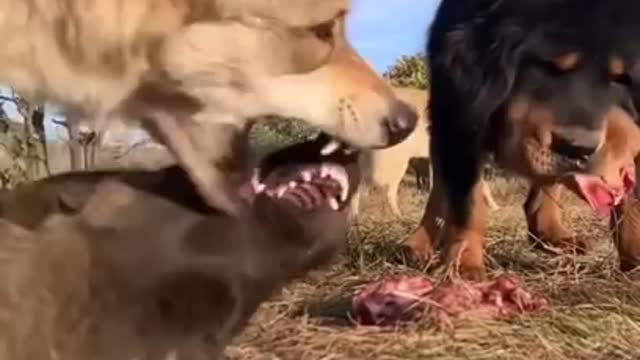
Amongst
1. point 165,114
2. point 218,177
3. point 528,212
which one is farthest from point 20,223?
point 528,212

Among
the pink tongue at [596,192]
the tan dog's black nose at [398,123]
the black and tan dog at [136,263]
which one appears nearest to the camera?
the black and tan dog at [136,263]

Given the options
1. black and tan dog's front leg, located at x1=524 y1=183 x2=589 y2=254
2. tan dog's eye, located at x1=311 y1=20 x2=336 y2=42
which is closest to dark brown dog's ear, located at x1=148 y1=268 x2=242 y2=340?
tan dog's eye, located at x1=311 y1=20 x2=336 y2=42

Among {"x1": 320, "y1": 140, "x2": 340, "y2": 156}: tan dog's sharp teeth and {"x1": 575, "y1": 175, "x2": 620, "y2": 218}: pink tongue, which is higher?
{"x1": 320, "y1": 140, "x2": 340, "y2": 156}: tan dog's sharp teeth

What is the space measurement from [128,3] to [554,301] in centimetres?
150

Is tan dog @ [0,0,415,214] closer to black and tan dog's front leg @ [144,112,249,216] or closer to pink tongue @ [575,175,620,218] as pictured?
black and tan dog's front leg @ [144,112,249,216]

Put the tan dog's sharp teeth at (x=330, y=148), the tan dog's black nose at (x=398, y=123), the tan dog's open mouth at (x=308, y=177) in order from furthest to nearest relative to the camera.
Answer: the tan dog's black nose at (x=398, y=123) < the tan dog's sharp teeth at (x=330, y=148) < the tan dog's open mouth at (x=308, y=177)

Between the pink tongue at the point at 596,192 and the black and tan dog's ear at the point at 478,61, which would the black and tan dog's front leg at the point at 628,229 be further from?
the black and tan dog's ear at the point at 478,61

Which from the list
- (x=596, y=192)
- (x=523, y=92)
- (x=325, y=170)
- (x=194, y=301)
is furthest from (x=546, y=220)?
(x=194, y=301)

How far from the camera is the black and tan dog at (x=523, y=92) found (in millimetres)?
4195

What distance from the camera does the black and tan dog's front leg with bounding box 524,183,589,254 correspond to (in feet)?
15.9

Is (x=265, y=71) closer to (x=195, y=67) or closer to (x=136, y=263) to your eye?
(x=195, y=67)

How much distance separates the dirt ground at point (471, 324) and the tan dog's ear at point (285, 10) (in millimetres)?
576

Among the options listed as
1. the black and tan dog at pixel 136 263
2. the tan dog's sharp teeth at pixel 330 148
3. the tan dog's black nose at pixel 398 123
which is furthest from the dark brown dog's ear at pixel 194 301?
the tan dog's black nose at pixel 398 123

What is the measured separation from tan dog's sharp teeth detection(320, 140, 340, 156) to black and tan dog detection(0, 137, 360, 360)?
0.39 metres
